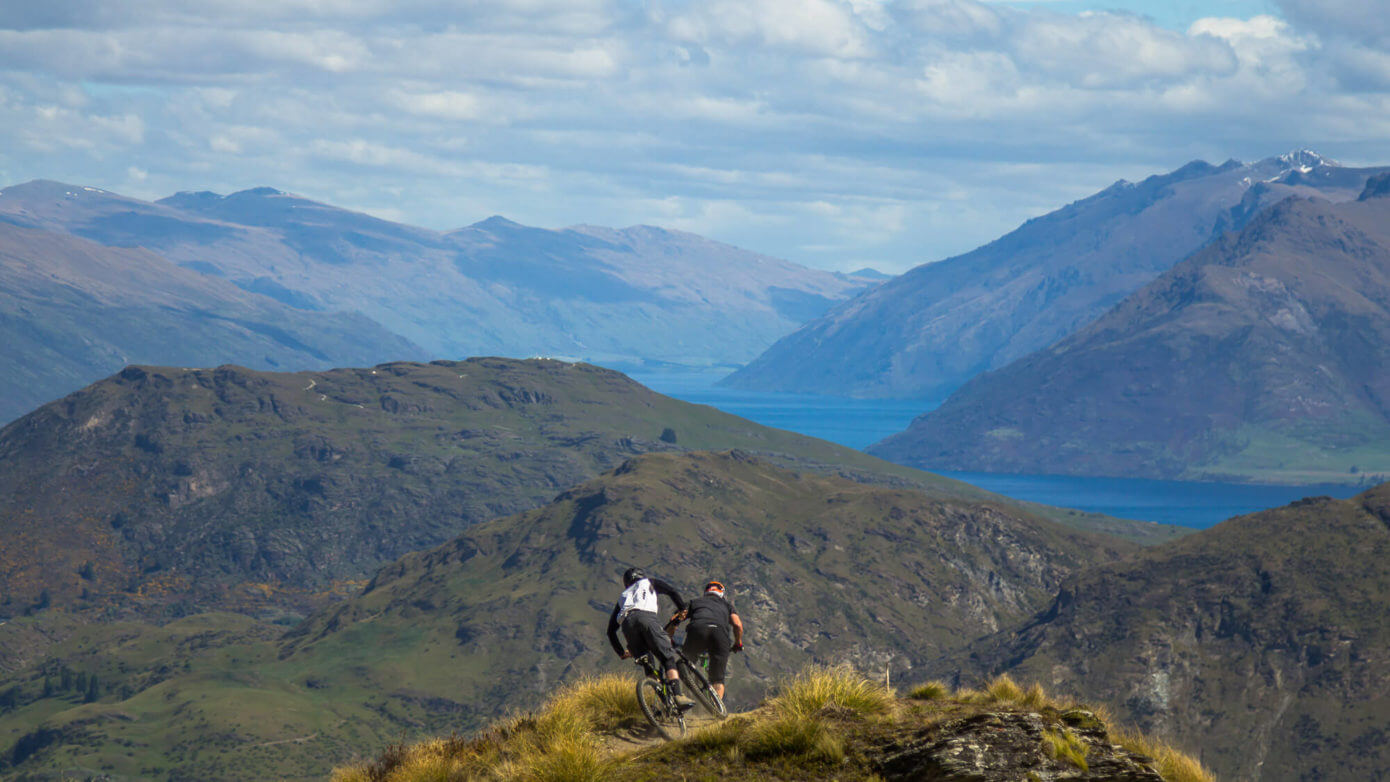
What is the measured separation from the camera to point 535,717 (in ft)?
112

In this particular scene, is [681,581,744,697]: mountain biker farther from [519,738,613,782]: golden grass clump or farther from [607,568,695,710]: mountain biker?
[519,738,613,782]: golden grass clump

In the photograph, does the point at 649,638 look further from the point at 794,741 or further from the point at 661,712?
the point at 794,741

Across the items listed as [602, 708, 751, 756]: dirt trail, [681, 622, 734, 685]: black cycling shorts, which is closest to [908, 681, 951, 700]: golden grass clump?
[602, 708, 751, 756]: dirt trail

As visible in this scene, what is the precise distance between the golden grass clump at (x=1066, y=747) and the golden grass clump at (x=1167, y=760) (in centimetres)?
178

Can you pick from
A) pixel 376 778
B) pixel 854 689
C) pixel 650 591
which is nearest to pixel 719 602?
pixel 650 591

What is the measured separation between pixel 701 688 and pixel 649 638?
5.49 feet

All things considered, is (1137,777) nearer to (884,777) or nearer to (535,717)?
(884,777)

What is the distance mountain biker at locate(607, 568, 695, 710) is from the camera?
30.7 m

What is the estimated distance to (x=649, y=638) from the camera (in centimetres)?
3108

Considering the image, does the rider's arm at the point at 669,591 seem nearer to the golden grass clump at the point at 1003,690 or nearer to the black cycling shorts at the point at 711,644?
the black cycling shorts at the point at 711,644

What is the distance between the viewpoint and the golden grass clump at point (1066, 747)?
2538cm

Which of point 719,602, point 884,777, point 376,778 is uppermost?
point 719,602

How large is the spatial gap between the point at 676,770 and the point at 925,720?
16.8 ft

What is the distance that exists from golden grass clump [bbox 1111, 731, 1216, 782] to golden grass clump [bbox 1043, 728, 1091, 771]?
5.83 ft
